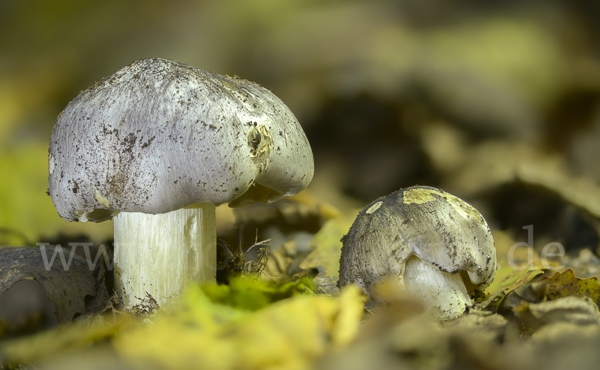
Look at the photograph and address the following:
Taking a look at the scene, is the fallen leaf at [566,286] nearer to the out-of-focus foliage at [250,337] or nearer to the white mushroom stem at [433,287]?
the white mushroom stem at [433,287]

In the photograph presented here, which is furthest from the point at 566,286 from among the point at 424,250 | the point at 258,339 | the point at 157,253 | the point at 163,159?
the point at 157,253

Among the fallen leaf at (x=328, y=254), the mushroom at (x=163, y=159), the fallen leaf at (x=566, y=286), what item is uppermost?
the mushroom at (x=163, y=159)

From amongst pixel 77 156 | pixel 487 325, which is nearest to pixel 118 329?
pixel 77 156

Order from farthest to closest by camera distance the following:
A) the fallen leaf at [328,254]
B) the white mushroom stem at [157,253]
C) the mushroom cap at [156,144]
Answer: the fallen leaf at [328,254], the white mushroom stem at [157,253], the mushroom cap at [156,144]

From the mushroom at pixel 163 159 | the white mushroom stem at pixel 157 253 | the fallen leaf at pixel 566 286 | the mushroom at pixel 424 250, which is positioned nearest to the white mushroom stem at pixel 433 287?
the mushroom at pixel 424 250

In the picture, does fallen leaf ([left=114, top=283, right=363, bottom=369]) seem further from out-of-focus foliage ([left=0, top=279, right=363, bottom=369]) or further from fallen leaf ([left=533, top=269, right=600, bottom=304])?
fallen leaf ([left=533, top=269, right=600, bottom=304])

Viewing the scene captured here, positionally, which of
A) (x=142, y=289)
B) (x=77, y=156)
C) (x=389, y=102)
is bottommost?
(x=142, y=289)

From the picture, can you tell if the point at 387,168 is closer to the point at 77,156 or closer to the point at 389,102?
the point at 389,102
